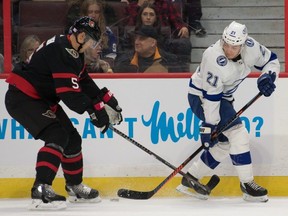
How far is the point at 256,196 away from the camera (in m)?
5.65

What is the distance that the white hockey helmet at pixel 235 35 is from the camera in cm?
547

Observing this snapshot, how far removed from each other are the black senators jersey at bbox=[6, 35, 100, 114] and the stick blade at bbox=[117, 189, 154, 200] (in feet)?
2.00

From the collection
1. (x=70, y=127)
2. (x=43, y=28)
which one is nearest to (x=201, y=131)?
(x=70, y=127)

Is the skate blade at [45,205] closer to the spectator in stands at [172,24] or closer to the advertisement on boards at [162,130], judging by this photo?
the advertisement on boards at [162,130]

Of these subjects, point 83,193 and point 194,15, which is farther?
point 194,15

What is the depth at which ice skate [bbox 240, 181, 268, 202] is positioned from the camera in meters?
5.65

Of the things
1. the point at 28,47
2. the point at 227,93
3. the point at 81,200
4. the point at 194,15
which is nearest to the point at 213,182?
the point at 227,93

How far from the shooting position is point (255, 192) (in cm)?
565

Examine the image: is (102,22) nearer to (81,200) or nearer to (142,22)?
(142,22)

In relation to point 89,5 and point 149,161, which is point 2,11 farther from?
point 149,161

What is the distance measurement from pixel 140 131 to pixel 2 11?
1126mm

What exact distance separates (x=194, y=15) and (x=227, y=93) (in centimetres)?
56

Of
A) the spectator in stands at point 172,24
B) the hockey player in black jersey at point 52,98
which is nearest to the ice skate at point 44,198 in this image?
the hockey player in black jersey at point 52,98

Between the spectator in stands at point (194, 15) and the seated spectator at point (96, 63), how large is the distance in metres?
0.56
